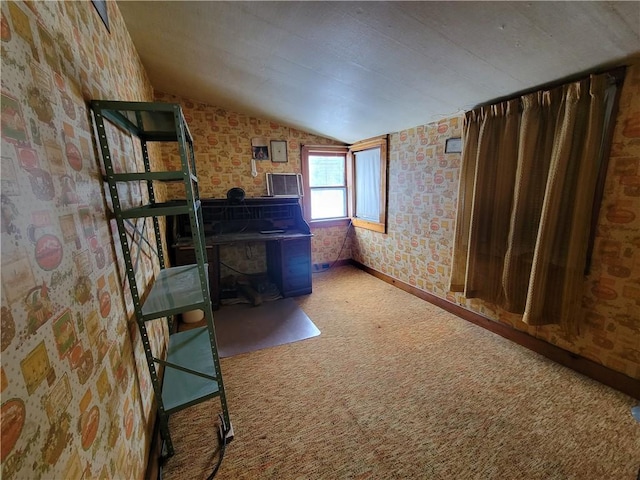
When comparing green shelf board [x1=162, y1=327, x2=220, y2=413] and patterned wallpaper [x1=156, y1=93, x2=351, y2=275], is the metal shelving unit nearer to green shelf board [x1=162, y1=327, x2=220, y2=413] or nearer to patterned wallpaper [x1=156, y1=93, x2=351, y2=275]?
→ green shelf board [x1=162, y1=327, x2=220, y2=413]

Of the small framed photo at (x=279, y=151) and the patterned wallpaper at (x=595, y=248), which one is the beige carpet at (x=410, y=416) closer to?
the patterned wallpaper at (x=595, y=248)

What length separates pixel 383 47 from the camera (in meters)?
1.56

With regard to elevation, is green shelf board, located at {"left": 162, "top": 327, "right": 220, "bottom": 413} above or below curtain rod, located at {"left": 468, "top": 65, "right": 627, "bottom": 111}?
below

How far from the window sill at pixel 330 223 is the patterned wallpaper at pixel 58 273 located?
3018 millimetres

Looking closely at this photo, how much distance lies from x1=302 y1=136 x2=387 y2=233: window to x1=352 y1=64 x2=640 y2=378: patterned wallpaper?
0.97 ft

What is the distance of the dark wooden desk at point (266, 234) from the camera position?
290 cm

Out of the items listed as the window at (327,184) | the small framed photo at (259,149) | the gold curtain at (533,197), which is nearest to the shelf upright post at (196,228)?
the gold curtain at (533,197)

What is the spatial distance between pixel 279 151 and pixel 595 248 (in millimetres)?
3274

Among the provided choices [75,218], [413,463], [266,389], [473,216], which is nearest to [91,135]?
[75,218]

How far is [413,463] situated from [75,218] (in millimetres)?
1734

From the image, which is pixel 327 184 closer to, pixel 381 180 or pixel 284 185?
pixel 284 185

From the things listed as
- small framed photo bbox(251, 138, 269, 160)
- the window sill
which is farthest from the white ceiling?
the window sill

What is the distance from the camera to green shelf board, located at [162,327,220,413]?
4.38 feet

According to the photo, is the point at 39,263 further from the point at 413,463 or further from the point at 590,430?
the point at 590,430
